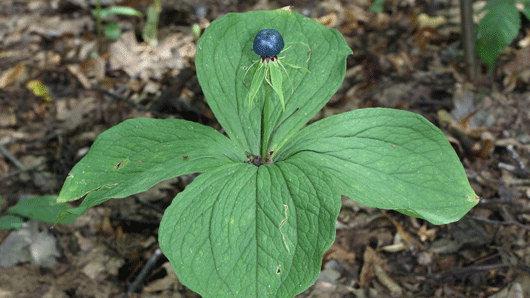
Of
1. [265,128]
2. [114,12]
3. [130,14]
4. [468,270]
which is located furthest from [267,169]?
[130,14]

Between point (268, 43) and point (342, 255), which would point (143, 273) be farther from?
point (268, 43)

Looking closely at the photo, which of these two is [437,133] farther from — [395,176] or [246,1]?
[246,1]

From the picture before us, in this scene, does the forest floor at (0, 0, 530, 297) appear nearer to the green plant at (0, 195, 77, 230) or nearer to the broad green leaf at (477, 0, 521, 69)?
the green plant at (0, 195, 77, 230)

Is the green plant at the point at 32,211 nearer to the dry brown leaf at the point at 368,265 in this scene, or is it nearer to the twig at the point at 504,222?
the dry brown leaf at the point at 368,265

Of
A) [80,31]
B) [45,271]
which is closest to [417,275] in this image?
[45,271]

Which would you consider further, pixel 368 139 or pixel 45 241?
pixel 45 241

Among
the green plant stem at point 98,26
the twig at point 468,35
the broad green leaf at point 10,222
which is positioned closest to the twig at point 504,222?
the twig at point 468,35
